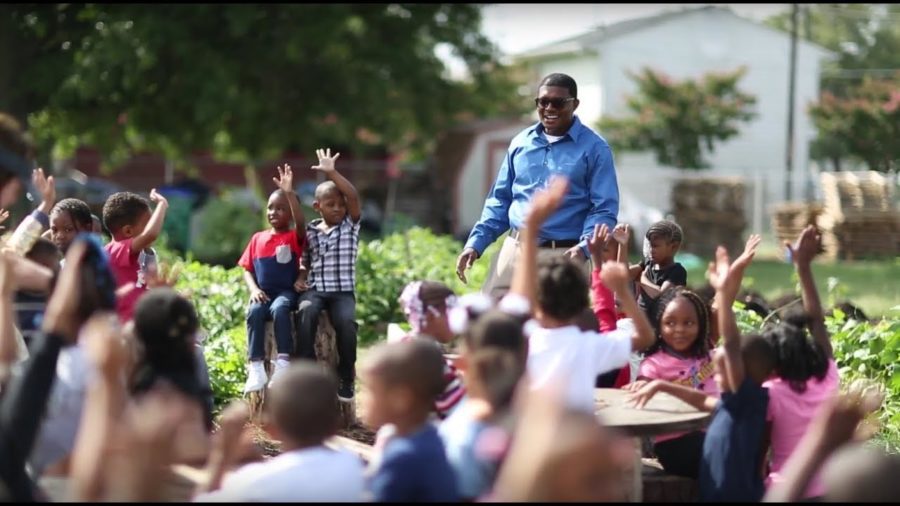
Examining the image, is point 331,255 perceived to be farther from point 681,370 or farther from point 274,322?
point 681,370

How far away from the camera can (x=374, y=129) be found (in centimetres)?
2764

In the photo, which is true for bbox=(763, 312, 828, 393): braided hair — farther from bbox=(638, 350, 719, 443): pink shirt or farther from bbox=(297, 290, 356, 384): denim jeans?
bbox=(297, 290, 356, 384): denim jeans

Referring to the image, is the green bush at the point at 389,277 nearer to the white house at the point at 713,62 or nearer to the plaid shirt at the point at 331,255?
the plaid shirt at the point at 331,255

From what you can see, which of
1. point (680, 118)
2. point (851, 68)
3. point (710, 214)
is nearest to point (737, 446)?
point (710, 214)

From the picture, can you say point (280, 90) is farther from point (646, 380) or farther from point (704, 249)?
point (646, 380)

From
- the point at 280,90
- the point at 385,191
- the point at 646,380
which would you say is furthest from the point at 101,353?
the point at 385,191

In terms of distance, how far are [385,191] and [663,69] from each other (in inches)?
636

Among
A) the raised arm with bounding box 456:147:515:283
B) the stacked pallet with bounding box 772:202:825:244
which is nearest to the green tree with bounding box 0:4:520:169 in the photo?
the stacked pallet with bounding box 772:202:825:244

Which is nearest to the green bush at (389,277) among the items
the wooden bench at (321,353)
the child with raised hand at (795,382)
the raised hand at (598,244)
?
the wooden bench at (321,353)

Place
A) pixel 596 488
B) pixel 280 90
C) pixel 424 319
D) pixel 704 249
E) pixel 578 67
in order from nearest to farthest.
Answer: pixel 596 488 < pixel 424 319 < pixel 280 90 < pixel 704 249 < pixel 578 67

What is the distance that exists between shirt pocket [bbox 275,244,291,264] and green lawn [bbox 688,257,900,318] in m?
6.38

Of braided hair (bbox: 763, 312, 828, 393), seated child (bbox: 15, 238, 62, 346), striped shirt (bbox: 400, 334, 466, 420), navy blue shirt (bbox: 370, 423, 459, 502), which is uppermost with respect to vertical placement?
seated child (bbox: 15, 238, 62, 346)

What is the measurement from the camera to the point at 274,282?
8.36m

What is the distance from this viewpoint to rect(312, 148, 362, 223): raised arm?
25.0 ft
